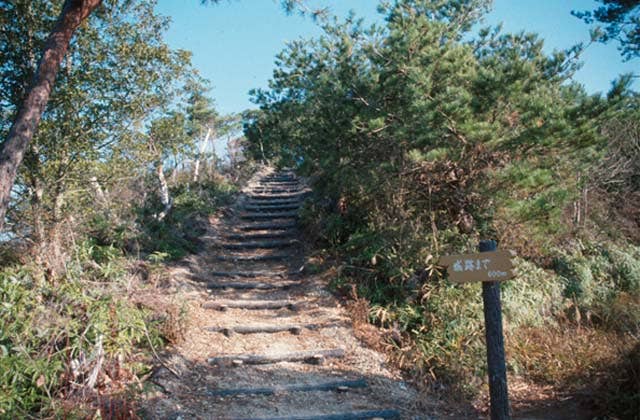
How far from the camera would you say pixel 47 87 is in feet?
15.1

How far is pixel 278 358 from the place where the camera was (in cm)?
504

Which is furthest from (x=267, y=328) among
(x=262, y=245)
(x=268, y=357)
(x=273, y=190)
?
(x=273, y=190)

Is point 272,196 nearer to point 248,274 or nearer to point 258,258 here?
point 258,258

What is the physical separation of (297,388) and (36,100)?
166 inches

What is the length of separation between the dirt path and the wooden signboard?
1.67m

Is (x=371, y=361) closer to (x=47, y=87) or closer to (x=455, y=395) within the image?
(x=455, y=395)

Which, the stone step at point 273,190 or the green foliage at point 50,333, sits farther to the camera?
the stone step at point 273,190

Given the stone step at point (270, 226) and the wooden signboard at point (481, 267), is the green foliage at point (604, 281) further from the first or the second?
the stone step at point (270, 226)

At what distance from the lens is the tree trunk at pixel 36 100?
420 centimetres

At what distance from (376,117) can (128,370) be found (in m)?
4.29

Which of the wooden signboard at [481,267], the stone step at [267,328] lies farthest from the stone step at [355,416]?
the stone step at [267,328]

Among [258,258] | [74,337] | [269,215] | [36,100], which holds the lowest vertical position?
[74,337]

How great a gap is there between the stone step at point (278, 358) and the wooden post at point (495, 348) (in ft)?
7.12

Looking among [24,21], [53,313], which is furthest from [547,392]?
[24,21]
